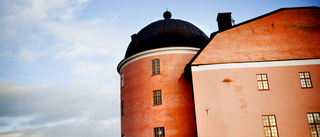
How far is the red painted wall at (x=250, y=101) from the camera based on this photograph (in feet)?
60.2

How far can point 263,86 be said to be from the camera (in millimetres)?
19422

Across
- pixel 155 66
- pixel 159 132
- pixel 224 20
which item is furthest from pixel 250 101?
pixel 224 20

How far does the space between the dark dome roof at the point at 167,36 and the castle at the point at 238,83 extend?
0.24m

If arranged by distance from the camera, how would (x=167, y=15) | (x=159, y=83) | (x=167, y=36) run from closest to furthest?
(x=159, y=83) → (x=167, y=36) → (x=167, y=15)

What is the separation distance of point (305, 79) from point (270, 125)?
4203mm

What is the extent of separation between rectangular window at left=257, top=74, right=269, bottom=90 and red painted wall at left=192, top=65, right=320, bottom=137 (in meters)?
0.24

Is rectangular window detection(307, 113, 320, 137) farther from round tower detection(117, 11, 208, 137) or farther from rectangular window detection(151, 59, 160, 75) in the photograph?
rectangular window detection(151, 59, 160, 75)

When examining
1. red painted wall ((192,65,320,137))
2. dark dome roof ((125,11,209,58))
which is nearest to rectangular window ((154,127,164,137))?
red painted wall ((192,65,320,137))

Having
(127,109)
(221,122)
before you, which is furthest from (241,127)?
(127,109)

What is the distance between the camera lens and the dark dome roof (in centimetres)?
2573

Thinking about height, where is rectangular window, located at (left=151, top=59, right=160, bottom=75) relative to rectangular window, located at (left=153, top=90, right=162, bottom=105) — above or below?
above

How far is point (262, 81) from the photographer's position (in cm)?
1953

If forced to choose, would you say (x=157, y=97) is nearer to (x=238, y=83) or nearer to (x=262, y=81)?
(x=238, y=83)

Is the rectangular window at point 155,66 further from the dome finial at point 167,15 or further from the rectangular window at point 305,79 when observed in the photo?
the rectangular window at point 305,79
